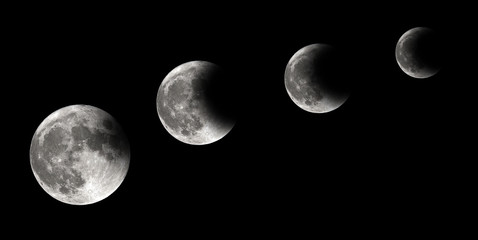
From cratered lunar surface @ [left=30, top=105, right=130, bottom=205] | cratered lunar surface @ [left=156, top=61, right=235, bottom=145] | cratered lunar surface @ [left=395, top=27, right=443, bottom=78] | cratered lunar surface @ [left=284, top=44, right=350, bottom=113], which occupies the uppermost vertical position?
cratered lunar surface @ [left=395, top=27, right=443, bottom=78]

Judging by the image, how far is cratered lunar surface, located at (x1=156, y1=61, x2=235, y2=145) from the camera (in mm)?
7125

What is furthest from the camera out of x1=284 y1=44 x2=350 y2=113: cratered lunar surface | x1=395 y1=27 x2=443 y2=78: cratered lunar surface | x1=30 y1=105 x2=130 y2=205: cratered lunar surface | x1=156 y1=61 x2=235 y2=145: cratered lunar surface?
x1=395 y1=27 x2=443 y2=78: cratered lunar surface

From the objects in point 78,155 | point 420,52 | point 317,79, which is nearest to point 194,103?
point 78,155

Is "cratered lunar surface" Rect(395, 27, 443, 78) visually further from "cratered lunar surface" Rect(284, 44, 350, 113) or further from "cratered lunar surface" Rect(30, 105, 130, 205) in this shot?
"cratered lunar surface" Rect(30, 105, 130, 205)

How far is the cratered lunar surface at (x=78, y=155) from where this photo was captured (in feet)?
18.4

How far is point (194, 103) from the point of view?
23.2 ft

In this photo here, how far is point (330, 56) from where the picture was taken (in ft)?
27.5

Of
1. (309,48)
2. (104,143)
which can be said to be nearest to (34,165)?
(104,143)

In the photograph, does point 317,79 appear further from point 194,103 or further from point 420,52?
point 420,52

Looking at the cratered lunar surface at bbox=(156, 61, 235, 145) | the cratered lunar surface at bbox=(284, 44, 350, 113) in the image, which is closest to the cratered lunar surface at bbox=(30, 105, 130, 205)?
the cratered lunar surface at bbox=(156, 61, 235, 145)

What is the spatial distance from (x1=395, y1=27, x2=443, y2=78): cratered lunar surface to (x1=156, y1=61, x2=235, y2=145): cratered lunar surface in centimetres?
658

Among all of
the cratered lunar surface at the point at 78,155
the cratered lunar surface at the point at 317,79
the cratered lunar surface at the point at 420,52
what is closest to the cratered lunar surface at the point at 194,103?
the cratered lunar surface at the point at 78,155

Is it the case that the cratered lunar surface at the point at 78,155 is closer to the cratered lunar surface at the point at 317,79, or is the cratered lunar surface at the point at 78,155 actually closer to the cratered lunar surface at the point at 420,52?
the cratered lunar surface at the point at 317,79

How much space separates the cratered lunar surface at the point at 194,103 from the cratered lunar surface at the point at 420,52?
6581 millimetres
